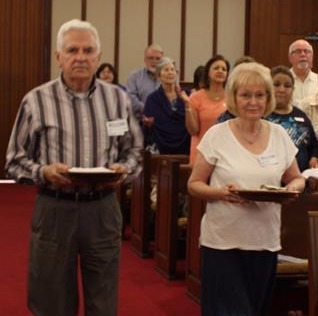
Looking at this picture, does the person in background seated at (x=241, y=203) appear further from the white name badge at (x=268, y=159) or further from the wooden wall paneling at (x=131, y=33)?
the wooden wall paneling at (x=131, y=33)

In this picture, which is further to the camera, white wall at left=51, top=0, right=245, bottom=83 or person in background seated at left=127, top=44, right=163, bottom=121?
white wall at left=51, top=0, right=245, bottom=83

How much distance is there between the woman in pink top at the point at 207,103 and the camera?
493 centimetres

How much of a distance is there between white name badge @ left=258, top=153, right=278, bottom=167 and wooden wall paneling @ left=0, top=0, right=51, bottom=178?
7.38 metres

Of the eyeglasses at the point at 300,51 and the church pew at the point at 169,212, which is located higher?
the eyeglasses at the point at 300,51

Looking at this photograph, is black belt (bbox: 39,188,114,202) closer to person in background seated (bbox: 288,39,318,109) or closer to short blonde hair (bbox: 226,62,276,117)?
short blonde hair (bbox: 226,62,276,117)

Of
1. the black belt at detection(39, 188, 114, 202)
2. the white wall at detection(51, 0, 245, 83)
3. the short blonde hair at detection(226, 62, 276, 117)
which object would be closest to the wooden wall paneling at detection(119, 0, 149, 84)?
the white wall at detection(51, 0, 245, 83)

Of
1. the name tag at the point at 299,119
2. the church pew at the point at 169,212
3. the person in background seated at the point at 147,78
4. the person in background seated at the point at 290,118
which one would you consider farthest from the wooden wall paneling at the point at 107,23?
the name tag at the point at 299,119

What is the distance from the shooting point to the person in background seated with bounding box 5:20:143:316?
249cm

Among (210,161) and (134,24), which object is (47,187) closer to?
(210,161)

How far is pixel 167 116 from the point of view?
251 inches

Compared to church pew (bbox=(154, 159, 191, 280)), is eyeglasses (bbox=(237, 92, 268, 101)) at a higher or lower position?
higher

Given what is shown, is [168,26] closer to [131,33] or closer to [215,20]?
[131,33]

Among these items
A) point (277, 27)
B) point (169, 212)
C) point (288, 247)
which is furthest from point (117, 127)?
point (277, 27)

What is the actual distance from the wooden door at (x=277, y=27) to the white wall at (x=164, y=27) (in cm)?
20
